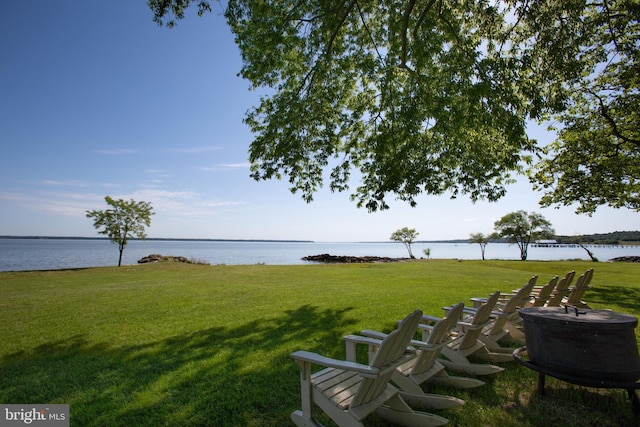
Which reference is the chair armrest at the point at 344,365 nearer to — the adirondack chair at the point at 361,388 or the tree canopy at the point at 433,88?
the adirondack chair at the point at 361,388

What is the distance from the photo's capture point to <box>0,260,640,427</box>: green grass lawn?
3.65 metres

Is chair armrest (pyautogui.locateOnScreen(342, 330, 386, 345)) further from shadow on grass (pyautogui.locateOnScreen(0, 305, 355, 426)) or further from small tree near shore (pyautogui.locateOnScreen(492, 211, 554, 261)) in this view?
small tree near shore (pyautogui.locateOnScreen(492, 211, 554, 261))

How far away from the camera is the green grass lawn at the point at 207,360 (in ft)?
12.0

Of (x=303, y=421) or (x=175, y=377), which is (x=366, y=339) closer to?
(x=303, y=421)

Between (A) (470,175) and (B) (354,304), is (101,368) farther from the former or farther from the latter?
(A) (470,175)

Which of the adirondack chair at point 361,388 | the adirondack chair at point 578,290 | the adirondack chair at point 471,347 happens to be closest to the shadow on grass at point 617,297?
the adirondack chair at point 578,290

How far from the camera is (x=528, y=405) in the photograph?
371cm

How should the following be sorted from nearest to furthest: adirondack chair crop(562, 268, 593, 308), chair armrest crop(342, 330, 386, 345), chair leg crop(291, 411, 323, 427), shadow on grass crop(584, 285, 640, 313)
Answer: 1. chair leg crop(291, 411, 323, 427)
2. chair armrest crop(342, 330, 386, 345)
3. adirondack chair crop(562, 268, 593, 308)
4. shadow on grass crop(584, 285, 640, 313)

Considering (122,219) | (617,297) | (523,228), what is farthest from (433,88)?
(523,228)

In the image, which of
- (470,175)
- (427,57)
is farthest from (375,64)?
(470,175)

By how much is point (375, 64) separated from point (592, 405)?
9.05 metres

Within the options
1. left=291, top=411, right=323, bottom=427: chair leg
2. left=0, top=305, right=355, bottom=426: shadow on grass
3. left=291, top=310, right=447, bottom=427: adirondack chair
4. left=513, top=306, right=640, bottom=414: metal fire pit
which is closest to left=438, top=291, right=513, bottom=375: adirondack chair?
left=513, top=306, right=640, bottom=414: metal fire pit

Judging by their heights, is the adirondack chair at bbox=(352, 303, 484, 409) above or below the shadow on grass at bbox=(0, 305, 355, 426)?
above

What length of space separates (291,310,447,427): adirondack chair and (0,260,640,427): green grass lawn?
0.40 metres
